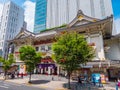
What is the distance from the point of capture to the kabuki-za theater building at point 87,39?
73.3ft

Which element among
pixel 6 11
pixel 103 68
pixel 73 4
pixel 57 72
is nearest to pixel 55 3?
pixel 73 4

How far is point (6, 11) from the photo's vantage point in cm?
8025

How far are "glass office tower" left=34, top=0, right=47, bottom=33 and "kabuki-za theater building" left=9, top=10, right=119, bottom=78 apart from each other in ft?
137

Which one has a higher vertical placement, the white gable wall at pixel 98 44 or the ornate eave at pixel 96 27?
the ornate eave at pixel 96 27

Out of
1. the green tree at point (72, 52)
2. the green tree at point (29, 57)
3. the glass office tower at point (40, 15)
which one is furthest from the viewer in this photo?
the glass office tower at point (40, 15)

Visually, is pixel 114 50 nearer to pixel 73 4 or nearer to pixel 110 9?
pixel 110 9

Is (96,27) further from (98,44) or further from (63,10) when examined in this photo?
(63,10)

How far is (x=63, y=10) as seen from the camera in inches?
2726

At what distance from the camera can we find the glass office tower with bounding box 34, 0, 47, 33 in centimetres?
7556

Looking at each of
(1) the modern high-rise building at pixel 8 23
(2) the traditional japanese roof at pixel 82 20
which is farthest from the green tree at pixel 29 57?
(1) the modern high-rise building at pixel 8 23

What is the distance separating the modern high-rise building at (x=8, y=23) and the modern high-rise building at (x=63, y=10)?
15150 mm

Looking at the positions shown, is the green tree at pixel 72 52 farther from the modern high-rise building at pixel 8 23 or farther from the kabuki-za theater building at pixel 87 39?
the modern high-rise building at pixel 8 23

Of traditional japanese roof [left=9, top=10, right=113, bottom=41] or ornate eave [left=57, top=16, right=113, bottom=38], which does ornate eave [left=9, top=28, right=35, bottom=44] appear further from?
ornate eave [left=57, top=16, right=113, bottom=38]

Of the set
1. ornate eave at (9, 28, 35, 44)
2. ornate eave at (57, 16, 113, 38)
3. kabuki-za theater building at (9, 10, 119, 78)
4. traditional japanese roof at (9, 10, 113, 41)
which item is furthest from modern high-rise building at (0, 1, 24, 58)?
ornate eave at (57, 16, 113, 38)
